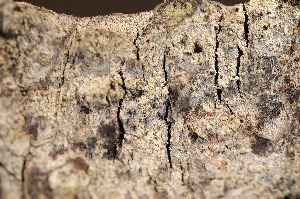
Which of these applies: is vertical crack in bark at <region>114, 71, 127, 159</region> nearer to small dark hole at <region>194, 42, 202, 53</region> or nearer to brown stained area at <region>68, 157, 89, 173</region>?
brown stained area at <region>68, 157, 89, 173</region>

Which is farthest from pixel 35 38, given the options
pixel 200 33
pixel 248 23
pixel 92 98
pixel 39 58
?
pixel 248 23

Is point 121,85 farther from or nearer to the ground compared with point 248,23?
nearer to the ground

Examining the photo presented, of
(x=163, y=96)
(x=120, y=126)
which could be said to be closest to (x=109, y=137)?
(x=120, y=126)

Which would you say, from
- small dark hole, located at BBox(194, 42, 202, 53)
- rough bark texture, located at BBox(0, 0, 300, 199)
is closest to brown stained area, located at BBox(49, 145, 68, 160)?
rough bark texture, located at BBox(0, 0, 300, 199)

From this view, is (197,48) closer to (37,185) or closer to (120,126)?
(120,126)

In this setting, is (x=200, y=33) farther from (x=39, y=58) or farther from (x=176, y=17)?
(x=39, y=58)

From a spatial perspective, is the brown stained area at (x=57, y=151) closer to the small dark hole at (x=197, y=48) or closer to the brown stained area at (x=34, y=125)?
the brown stained area at (x=34, y=125)
